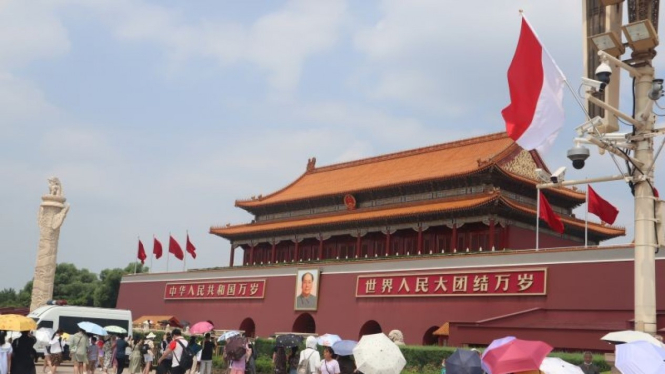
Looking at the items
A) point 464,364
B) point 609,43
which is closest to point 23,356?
point 464,364

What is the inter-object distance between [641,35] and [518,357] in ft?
18.6

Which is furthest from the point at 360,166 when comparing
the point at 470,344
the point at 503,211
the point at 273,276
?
Result: the point at 470,344

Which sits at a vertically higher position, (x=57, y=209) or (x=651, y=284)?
(x=57, y=209)

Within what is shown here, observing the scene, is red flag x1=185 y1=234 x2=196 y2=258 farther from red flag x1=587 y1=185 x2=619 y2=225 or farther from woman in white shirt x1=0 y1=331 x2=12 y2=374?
woman in white shirt x1=0 y1=331 x2=12 y2=374

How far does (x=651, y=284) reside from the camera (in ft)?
33.6

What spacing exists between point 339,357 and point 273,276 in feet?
70.6

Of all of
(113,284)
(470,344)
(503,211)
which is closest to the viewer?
(470,344)

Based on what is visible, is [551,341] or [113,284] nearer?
[551,341]

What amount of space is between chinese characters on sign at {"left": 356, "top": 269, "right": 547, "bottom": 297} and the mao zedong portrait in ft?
8.19

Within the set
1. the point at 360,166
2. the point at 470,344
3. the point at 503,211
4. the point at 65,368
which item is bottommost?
the point at 65,368

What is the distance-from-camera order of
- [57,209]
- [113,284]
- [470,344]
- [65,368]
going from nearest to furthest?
[470,344] → [65,368] → [57,209] → [113,284]

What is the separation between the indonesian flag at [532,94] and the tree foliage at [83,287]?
158ft

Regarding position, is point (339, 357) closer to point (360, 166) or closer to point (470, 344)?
point (470, 344)

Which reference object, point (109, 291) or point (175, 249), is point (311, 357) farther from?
point (109, 291)
